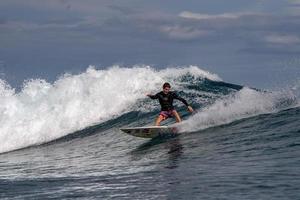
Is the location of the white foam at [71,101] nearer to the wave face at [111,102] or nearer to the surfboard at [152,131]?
the wave face at [111,102]

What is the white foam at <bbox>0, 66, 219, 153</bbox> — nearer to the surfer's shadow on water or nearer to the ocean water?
the ocean water

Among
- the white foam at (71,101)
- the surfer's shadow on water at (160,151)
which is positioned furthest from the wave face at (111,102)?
the surfer's shadow on water at (160,151)

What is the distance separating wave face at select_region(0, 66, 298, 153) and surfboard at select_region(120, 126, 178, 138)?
121 cm

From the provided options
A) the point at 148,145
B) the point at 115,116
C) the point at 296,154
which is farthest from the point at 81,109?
the point at 296,154

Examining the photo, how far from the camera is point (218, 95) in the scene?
28828 millimetres

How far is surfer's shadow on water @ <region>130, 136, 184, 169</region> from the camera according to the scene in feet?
52.2

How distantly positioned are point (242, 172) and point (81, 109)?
16945mm

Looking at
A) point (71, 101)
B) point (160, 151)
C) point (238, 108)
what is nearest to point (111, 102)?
point (71, 101)

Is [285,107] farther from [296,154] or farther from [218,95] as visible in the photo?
[296,154]

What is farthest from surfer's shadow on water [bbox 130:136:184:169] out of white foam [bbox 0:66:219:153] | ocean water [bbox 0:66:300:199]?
white foam [bbox 0:66:219:153]

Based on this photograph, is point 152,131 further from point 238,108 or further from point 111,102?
point 111,102

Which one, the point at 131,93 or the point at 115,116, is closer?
the point at 115,116

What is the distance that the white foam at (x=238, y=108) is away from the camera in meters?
21.3

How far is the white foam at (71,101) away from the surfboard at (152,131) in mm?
6346
